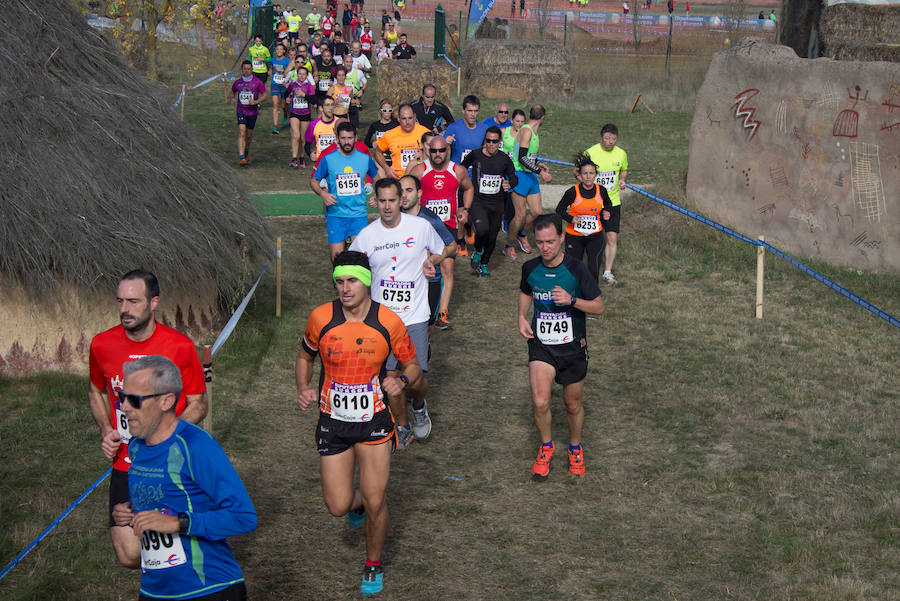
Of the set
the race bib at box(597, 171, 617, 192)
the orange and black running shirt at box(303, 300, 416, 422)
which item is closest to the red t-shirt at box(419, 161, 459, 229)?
the race bib at box(597, 171, 617, 192)

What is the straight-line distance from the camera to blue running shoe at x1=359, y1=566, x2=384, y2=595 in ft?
20.7

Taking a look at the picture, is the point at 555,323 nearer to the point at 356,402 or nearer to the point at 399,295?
the point at 399,295

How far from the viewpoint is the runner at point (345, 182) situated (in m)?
11.8

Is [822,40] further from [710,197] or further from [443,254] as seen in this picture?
[443,254]

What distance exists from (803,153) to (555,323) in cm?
752

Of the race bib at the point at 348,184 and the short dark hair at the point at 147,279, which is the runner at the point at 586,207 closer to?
the race bib at the point at 348,184

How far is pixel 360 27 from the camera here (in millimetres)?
39250

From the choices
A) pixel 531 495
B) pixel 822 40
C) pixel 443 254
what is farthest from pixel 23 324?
pixel 822 40

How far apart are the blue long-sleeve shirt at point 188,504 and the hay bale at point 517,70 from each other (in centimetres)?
2664

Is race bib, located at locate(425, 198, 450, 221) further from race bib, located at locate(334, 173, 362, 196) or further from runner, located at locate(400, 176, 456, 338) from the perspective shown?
runner, located at locate(400, 176, 456, 338)

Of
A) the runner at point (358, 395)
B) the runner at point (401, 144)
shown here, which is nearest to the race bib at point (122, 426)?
the runner at point (358, 395)

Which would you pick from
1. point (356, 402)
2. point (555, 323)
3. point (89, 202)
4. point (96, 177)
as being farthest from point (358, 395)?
point (96, 177)

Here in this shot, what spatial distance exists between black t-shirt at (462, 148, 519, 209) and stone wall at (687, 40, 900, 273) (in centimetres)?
347

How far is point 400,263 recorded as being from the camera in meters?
8.56
